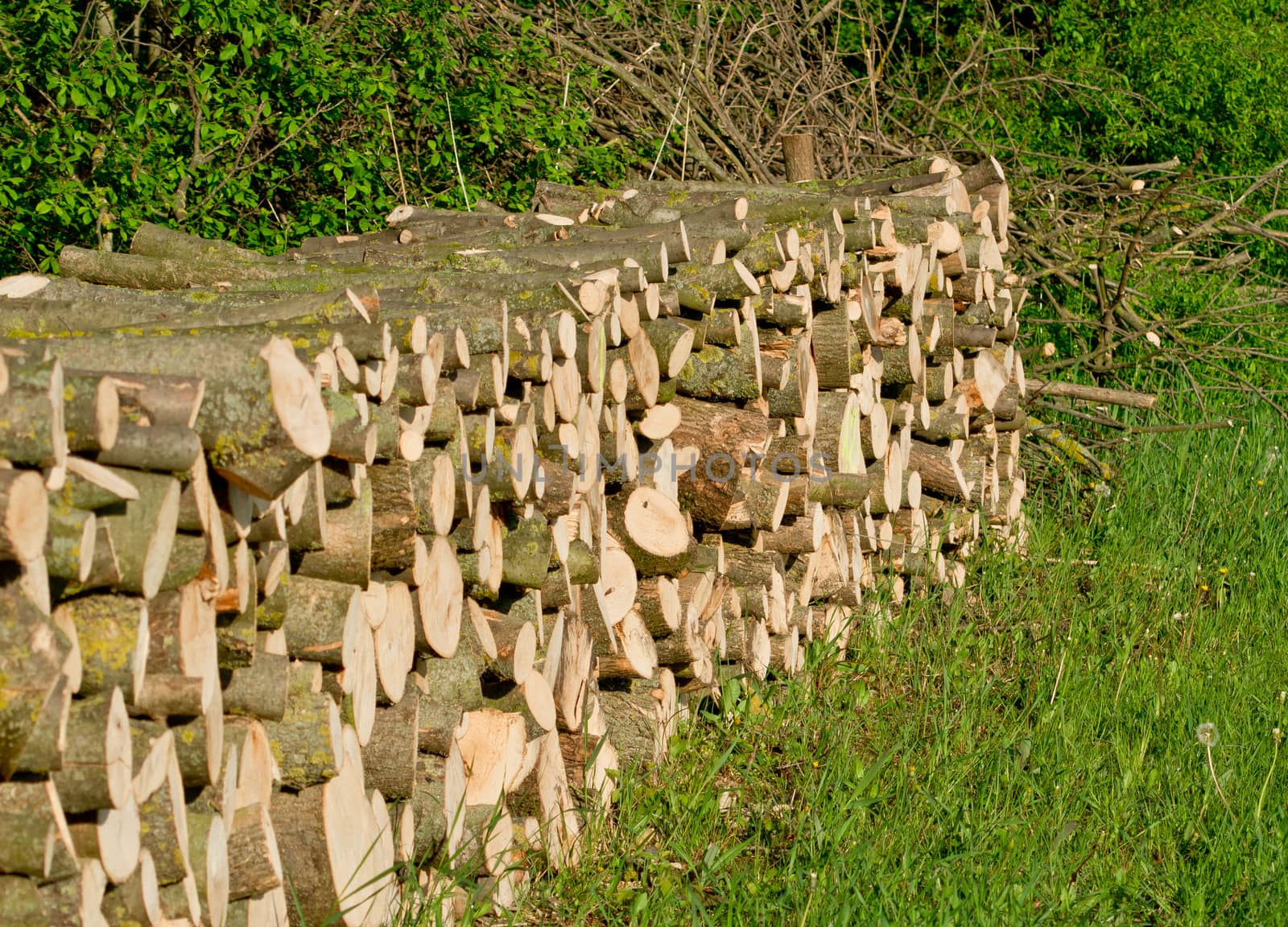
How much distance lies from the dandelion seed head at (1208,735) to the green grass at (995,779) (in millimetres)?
103

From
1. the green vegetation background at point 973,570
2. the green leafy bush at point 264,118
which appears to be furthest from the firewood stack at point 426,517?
the green leafy bush at point 264,118

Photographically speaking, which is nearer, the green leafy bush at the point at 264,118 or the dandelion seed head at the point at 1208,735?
the dandelion seed head at the point at 1208,735

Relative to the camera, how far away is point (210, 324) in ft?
8.58

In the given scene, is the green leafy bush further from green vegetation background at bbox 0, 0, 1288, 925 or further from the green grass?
the green grass

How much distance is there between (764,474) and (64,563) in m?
2.49

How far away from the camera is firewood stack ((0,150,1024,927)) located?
1785 mm

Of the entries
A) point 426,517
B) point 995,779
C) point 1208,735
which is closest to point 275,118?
point 426,517

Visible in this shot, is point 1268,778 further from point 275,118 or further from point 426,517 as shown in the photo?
point 275,118

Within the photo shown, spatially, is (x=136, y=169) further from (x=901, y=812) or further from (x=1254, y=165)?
(x=1254, y=165)

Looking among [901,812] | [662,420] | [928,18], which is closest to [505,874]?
[901,812]

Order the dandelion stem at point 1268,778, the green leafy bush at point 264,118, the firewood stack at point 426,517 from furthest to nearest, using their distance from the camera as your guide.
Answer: the green leafy bush at point 264,118 < the dandelion stem at point 1268,778 < the firewood stack at point 426,517

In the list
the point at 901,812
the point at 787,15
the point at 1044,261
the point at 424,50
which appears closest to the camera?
the point at 901,812

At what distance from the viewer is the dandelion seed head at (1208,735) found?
3.43m

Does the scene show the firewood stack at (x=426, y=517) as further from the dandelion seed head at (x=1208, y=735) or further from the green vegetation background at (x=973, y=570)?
the dandelion seed head at (x=1208, y=735)
